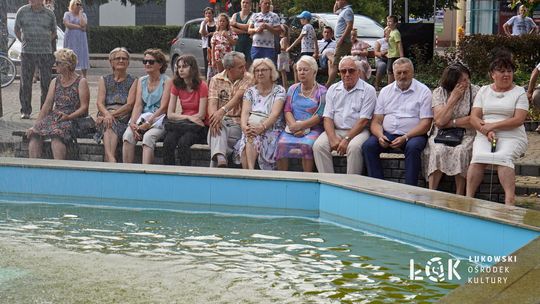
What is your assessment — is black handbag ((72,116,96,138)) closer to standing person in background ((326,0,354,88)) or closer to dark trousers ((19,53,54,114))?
dark trousers ((19,53,54,114))

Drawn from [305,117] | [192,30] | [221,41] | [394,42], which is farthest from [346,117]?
[192,30]

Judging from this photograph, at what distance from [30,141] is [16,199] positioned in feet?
5.26

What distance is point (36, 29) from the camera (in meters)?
15.5

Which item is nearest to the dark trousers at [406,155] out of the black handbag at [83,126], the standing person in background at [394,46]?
the black handbag at [83,126]

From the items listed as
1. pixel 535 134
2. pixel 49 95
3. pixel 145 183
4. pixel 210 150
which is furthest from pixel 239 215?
pixel 535 134

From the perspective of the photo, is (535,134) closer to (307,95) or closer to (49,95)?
(307,95)

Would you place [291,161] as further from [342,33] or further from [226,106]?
[342,33]

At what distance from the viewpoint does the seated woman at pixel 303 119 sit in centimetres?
1068

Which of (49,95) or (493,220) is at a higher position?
(49,95)

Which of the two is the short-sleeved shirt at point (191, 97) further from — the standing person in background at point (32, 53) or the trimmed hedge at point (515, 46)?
the trimmed hedge at point (515, 46)

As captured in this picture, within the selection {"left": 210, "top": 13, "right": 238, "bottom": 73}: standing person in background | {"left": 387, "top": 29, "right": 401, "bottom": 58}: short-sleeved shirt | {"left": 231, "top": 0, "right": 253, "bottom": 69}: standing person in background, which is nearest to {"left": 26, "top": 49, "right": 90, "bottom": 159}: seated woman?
{"left": 210, "top": 13, "right": 238, "bottom": 73}: standing person in background

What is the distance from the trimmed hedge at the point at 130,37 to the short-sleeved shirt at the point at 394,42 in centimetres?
2032

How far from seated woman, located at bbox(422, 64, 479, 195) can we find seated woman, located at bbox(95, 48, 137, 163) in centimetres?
329

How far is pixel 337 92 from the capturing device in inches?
423
